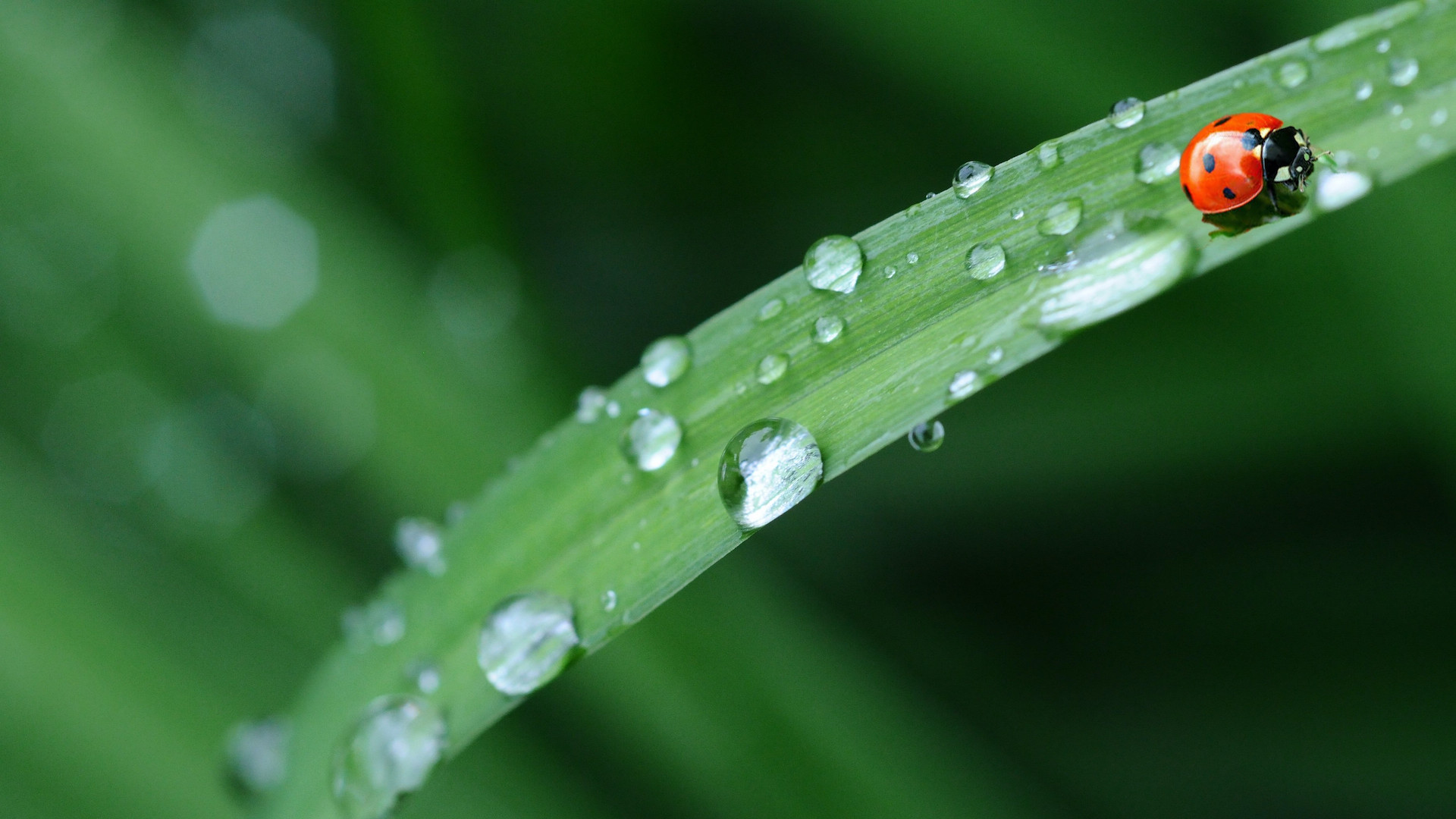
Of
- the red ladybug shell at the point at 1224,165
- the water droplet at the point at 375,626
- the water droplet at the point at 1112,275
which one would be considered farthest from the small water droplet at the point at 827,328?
the water droplet at the point at 375,626

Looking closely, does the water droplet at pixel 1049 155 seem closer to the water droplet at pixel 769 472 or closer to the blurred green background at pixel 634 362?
the water droplet at pixel 769 472

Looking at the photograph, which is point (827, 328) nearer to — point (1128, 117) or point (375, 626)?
point (1128, 117)

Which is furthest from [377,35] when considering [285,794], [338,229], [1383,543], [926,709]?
[1383,543]

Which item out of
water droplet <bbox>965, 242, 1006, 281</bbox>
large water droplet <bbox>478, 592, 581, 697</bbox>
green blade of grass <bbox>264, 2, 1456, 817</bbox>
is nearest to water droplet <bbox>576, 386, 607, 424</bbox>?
green blade of grass <bbox>264, 2, 1456, 817</bbox>

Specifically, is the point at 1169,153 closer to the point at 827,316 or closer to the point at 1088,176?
the point at 1088,176

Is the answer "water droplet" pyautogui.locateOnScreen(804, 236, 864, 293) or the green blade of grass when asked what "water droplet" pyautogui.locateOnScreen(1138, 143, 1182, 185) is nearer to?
the green blade of grass

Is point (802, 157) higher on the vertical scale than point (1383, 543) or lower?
higher

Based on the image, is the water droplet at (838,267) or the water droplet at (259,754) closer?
the water droplet at (838,267)

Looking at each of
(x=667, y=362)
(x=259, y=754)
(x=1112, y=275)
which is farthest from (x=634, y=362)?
(x=1112, y=275)
